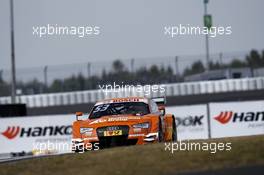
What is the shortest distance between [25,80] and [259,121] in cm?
1590

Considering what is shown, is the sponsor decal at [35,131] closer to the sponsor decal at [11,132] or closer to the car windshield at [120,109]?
the sponsor decal at [11,132]

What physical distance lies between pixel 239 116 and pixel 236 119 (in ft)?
0.52

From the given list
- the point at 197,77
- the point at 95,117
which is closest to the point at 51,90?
the point at 197,77

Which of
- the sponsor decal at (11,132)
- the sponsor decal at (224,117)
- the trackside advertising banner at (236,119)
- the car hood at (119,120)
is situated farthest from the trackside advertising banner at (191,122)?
the car hood at (119,120)

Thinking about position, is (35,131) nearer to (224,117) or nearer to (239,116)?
(224,117)

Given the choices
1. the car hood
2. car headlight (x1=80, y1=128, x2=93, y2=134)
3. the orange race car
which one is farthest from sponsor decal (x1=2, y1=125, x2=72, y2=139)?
car headlight (x1=80, y1=128, x2=93, y2=134)

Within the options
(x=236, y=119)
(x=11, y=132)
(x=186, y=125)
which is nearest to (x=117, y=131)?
(x=186, y=125)

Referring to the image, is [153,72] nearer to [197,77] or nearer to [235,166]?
[197,77]

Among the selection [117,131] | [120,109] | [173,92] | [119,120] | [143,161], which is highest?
[173,92]

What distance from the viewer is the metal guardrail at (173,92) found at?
39312 millimetres

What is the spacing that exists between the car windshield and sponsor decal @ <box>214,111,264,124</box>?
32.4 feet

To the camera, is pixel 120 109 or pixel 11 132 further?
pixel 11 132

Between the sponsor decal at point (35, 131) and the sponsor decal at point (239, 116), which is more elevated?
the sponsor decal at point (239, 116)

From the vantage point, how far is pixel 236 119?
25812mm
